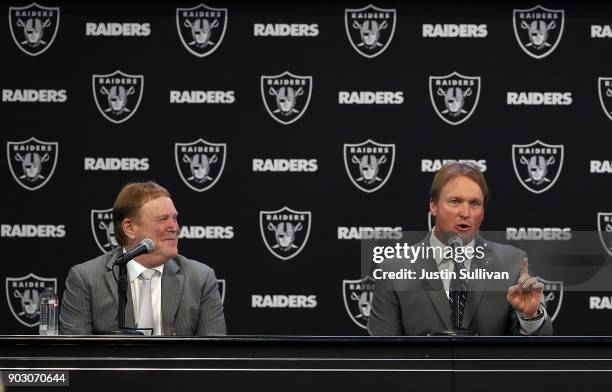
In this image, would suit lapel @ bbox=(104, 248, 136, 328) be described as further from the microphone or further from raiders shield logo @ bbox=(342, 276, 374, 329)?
raiders shield logo @ bbox=(342, 276, 374, 329)

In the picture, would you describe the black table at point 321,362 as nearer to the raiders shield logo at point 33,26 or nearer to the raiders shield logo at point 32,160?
the raiders shield logo at point 32,160

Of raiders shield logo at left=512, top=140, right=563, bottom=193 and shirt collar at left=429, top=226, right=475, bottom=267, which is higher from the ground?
raiders shield logo at left=512, top=140, right=563, bottom=193

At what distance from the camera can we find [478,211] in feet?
12.0

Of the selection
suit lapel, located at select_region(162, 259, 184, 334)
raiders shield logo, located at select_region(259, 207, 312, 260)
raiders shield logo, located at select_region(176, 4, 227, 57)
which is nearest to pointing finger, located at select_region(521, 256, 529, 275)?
suit lapel, located at select_region(162, 259, 184, 334)

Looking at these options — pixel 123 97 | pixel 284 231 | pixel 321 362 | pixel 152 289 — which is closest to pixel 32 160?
pixel 123 97

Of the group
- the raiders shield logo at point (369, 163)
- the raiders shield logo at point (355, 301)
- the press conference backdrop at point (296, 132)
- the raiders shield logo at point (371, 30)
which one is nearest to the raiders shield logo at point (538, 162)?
the press conference backdrop at point (296, 132)

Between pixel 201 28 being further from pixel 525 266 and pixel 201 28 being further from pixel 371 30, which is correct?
pixel 525 266

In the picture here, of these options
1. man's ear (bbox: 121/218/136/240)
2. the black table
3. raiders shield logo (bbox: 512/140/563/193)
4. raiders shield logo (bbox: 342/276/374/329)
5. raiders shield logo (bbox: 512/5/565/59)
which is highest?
raiders shield logo (bbox: 512/5/565/59)

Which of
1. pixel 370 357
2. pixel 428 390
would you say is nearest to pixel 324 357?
pixel 370 357

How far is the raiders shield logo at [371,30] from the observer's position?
592 centimetres

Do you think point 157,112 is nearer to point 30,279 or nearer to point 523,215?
point 30,279

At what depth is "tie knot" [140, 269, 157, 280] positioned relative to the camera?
12.8 ft

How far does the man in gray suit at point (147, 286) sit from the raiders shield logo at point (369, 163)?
2023mm

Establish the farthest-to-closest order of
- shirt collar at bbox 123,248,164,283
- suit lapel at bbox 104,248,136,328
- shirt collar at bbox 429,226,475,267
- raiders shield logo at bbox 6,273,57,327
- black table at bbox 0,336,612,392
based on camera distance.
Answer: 1. raiders shield logo at bbox 6,273,57,327
2. shirt collar at bbox 123,248,164,283
3. suit lapel at bbox 104,248,136,328
4. shirt collar at bbox 429,226,475,267
5. black table at bbox 0,336,612,392
